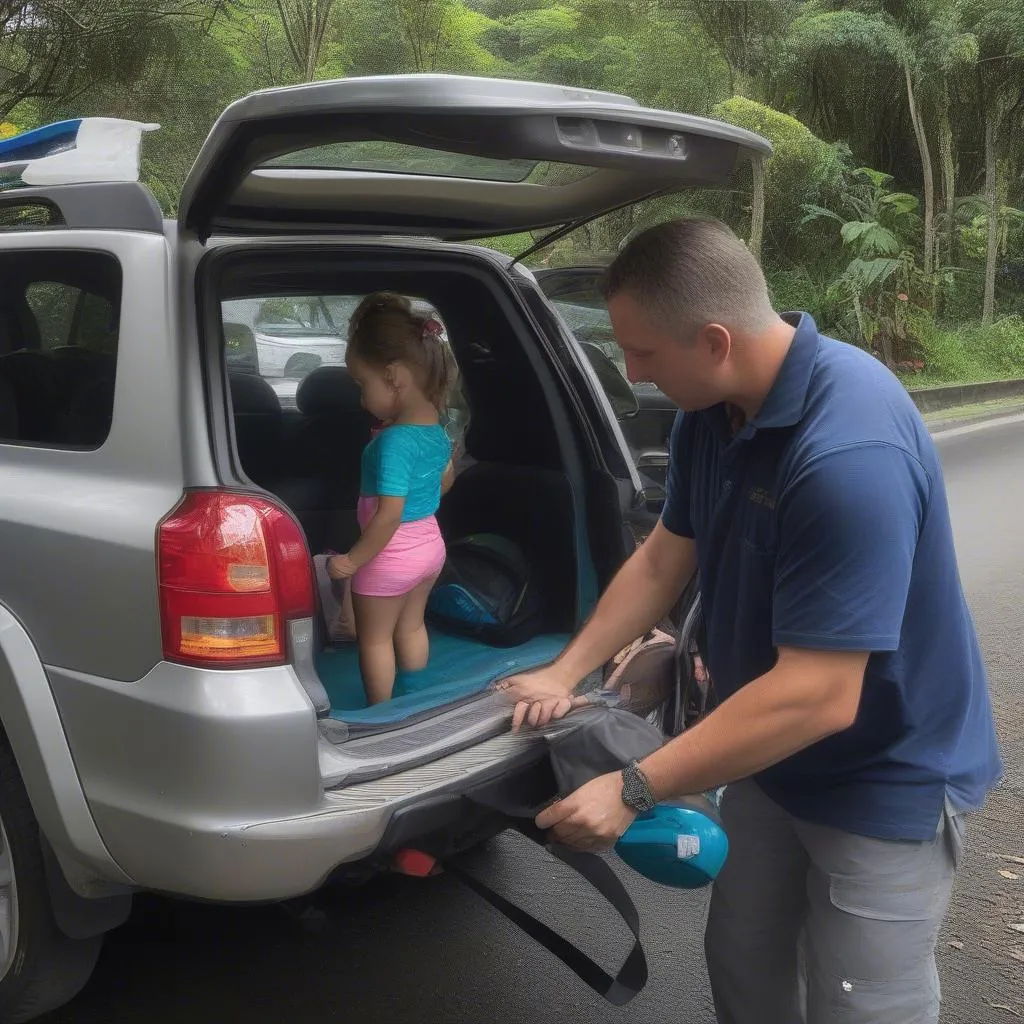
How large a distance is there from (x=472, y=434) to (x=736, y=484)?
1981mm

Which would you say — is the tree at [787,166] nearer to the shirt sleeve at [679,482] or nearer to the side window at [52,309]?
the side window at [52,309]

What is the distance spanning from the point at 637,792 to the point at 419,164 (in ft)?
4.66

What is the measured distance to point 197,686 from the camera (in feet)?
7.41

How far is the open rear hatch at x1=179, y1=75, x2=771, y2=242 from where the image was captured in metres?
1.90

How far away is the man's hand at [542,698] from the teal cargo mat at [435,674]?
387 millimetres

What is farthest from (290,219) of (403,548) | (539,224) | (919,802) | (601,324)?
(601,324)

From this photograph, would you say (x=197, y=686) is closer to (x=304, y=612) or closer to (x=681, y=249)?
(x=304, y=612)

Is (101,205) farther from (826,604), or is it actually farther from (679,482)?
(826,604)

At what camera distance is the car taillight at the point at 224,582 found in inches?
90.1

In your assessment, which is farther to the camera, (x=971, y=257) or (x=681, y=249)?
(x=971, y=257)

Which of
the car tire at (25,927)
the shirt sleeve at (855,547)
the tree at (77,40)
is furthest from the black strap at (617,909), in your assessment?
the tree at (77,40)

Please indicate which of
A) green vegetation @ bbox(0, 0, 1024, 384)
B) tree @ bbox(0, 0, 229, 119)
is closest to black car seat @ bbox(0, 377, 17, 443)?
tree @ bbox(0, 0, 229, 119)

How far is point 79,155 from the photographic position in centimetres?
270

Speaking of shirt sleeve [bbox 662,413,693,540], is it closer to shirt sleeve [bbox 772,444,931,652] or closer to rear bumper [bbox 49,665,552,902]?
shirt sleeve [bbox 772,444,931,652]
